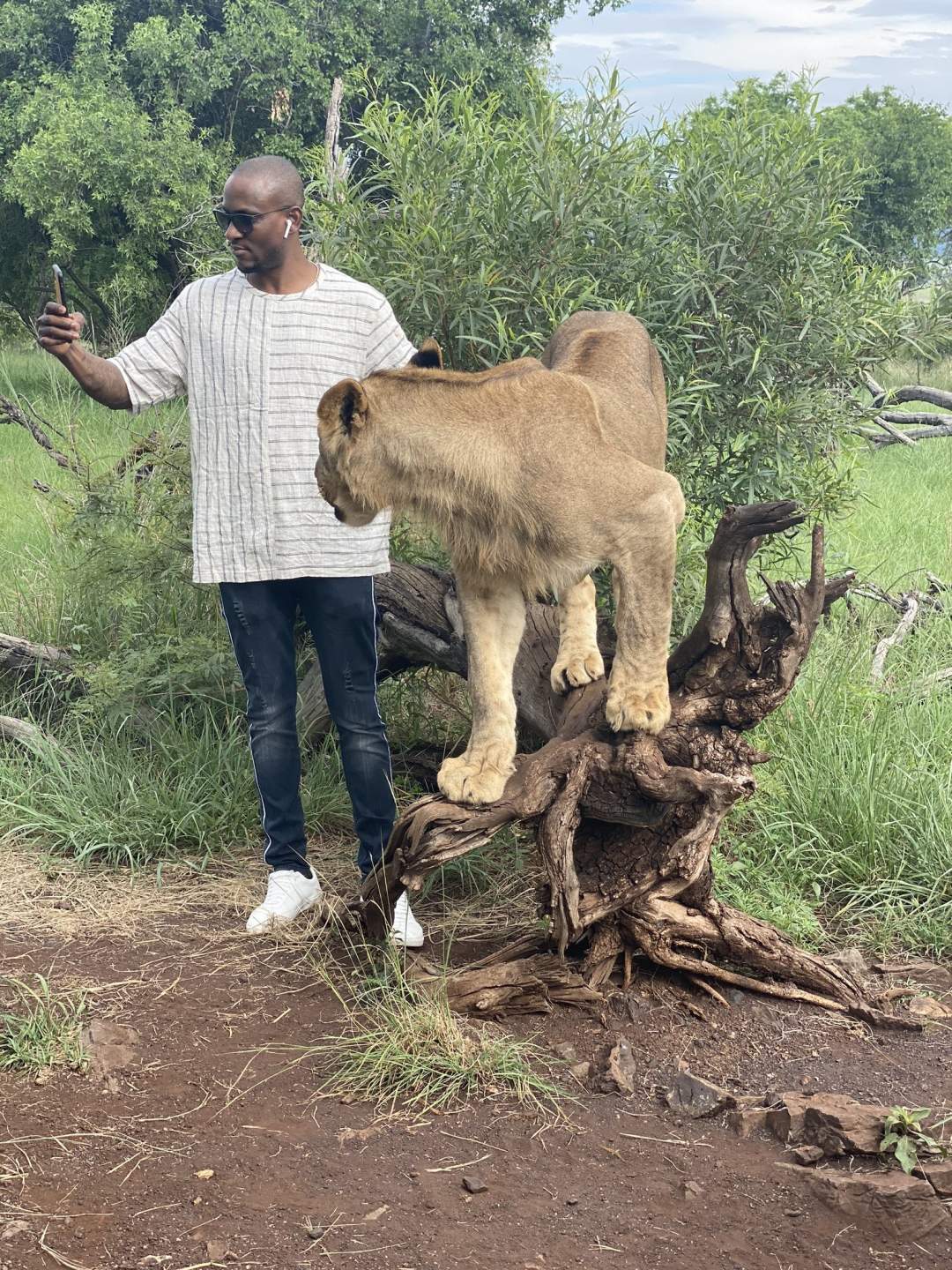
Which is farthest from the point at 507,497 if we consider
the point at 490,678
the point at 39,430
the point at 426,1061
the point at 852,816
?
the point at 39,430

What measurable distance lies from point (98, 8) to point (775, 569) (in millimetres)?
18037

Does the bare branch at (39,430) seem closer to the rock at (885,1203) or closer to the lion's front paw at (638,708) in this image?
the lion's front paw at (638,708)

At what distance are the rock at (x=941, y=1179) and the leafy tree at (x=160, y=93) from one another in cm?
1718

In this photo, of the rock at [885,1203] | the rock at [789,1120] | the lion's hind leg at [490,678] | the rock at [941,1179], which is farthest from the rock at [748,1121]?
the lion's hind leg at [490,678]

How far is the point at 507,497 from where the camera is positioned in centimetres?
386

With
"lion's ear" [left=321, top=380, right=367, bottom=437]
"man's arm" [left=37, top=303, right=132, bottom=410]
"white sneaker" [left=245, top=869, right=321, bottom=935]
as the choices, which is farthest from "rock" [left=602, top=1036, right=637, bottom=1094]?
"man's arm" [left=37, top=303, right=132, bottom=410]

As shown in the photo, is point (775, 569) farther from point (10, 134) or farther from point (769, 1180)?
point (10, 134)

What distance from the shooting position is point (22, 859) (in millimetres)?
5520

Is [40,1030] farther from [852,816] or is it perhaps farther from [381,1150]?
[852,816]

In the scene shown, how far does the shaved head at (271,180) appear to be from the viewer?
166 inches

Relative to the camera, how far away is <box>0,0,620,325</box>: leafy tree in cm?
1898

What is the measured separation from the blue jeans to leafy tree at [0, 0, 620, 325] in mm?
14950

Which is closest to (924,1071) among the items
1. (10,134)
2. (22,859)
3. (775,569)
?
(22,859)

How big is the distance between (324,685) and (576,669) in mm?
914
